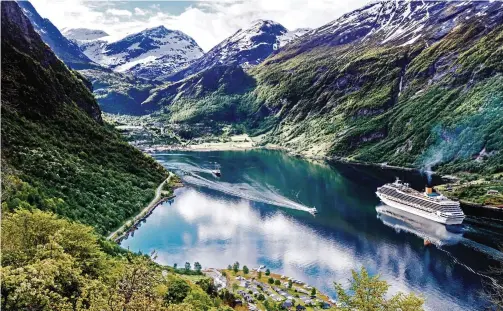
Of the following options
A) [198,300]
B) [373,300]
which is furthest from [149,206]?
[373,300]

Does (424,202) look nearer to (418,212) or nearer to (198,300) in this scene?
(418,212)

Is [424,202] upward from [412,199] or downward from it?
downward

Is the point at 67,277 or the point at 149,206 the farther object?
the point at 149,206

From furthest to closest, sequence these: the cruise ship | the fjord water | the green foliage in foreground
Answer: the cruise ship < the fjord water < the green foliage in foreground

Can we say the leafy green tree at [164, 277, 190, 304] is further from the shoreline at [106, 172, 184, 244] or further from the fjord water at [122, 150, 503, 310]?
the shoreline at [106, 172, 184, 244]

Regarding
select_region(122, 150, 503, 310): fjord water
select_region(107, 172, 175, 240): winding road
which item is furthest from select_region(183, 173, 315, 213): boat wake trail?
select_region(107, 172, 175, 240): winding road

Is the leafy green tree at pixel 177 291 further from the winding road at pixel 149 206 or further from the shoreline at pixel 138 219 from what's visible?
the winding road at pixel 149 206
